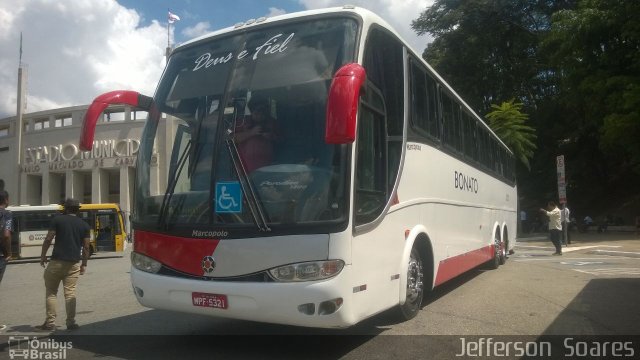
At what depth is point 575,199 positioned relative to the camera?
39.2 metres

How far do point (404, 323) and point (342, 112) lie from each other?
11.6 ft

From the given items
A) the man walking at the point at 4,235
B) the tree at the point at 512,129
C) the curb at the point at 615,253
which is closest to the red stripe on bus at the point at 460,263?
the man walking at the point at 4,235

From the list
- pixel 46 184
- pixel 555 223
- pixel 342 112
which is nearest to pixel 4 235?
pixel 342 112

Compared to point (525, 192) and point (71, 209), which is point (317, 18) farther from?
point (525, 192)

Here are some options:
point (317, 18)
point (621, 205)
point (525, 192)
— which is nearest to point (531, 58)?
point (525, 192)

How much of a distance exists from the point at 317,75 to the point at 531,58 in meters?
35.2

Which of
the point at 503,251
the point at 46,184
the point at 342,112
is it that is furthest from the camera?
the point at 46,184

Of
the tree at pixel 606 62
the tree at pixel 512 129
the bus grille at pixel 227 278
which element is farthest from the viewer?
the tree at pixel 512 129

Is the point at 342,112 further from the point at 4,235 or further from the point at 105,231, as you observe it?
the point at 105,231

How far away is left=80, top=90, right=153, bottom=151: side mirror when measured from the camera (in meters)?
5.63

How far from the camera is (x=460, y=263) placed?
9125 mm

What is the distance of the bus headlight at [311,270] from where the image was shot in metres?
4.87

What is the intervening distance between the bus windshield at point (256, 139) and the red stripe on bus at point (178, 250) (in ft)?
0.51

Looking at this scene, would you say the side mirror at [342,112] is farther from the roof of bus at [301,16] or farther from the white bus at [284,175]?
the roof of bus at [301,16]
